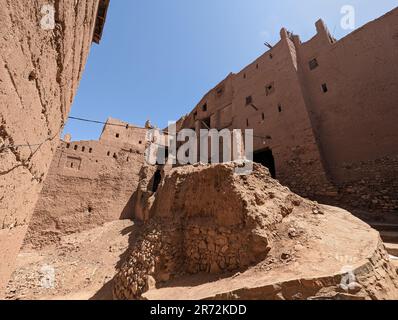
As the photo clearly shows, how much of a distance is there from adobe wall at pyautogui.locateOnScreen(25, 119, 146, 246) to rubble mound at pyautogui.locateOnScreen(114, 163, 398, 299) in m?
7.24

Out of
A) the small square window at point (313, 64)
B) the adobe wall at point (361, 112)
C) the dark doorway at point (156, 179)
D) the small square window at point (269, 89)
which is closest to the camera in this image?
the adobe wall at point (361, 112)

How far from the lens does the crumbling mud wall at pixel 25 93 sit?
1.50m

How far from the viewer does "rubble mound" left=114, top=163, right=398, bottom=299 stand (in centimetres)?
356

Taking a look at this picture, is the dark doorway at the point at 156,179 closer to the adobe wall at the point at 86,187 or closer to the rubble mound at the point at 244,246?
the adobe wall at the point at 86,187

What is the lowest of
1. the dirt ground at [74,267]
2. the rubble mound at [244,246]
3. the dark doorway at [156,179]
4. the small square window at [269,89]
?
the dirt ground at [74,267]

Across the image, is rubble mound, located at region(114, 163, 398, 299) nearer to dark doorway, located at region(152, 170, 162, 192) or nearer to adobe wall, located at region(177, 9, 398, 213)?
adobe wall, located at region(177, 9, 398, 213)

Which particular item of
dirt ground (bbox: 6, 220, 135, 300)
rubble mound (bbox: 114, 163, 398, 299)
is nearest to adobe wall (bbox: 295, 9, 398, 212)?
rubble mound (bbox: 114, 163, 398, 299)

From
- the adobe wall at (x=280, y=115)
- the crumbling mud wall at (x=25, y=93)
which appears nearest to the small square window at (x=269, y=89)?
the adobe wall at (x=280, y=115)

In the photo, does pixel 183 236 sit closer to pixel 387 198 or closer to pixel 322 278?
pixel 322 278

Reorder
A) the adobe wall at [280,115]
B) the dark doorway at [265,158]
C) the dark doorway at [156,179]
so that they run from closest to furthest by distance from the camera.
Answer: the adobe wall at [280,115] → the dark doorway at [265,158] → the dark doorway at [156,179]

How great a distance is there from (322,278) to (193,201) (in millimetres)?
4562

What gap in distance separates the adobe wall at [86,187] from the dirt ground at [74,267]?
80cm

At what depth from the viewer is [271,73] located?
15203 millimetres

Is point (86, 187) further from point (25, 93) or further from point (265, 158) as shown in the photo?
point (25, 93)
